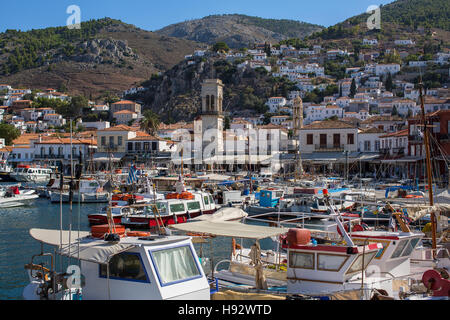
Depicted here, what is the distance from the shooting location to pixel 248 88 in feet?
474

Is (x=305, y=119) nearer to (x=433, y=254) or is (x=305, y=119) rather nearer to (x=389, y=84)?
(x=389, y=84)

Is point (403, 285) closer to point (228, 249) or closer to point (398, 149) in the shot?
point (228, 249)

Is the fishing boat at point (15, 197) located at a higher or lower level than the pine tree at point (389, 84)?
lower

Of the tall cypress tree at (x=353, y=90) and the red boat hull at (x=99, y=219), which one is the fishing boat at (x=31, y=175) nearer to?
the red boat hull at (x=99, y=219)

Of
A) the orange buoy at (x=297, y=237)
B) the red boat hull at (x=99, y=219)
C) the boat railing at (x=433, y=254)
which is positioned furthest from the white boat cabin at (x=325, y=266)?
the red boat hull at (x=99, y=219)

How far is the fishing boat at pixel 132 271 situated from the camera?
9.22 metres

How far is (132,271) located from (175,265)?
77 cm

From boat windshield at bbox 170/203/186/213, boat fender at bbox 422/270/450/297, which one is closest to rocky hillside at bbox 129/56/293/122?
boat windshield at bbox 170/203/186/213

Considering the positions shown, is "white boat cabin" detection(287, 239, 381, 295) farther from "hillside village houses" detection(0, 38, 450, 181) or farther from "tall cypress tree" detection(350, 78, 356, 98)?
"tall cypress tree" detection(350, 78, 356, 98)

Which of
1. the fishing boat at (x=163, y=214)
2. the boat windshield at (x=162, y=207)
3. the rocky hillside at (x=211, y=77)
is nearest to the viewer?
the fishing boat at (x=163, y=214)

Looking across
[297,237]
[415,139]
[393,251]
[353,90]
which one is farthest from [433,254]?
[353,90]

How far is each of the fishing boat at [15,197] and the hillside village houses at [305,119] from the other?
49.5 ft
